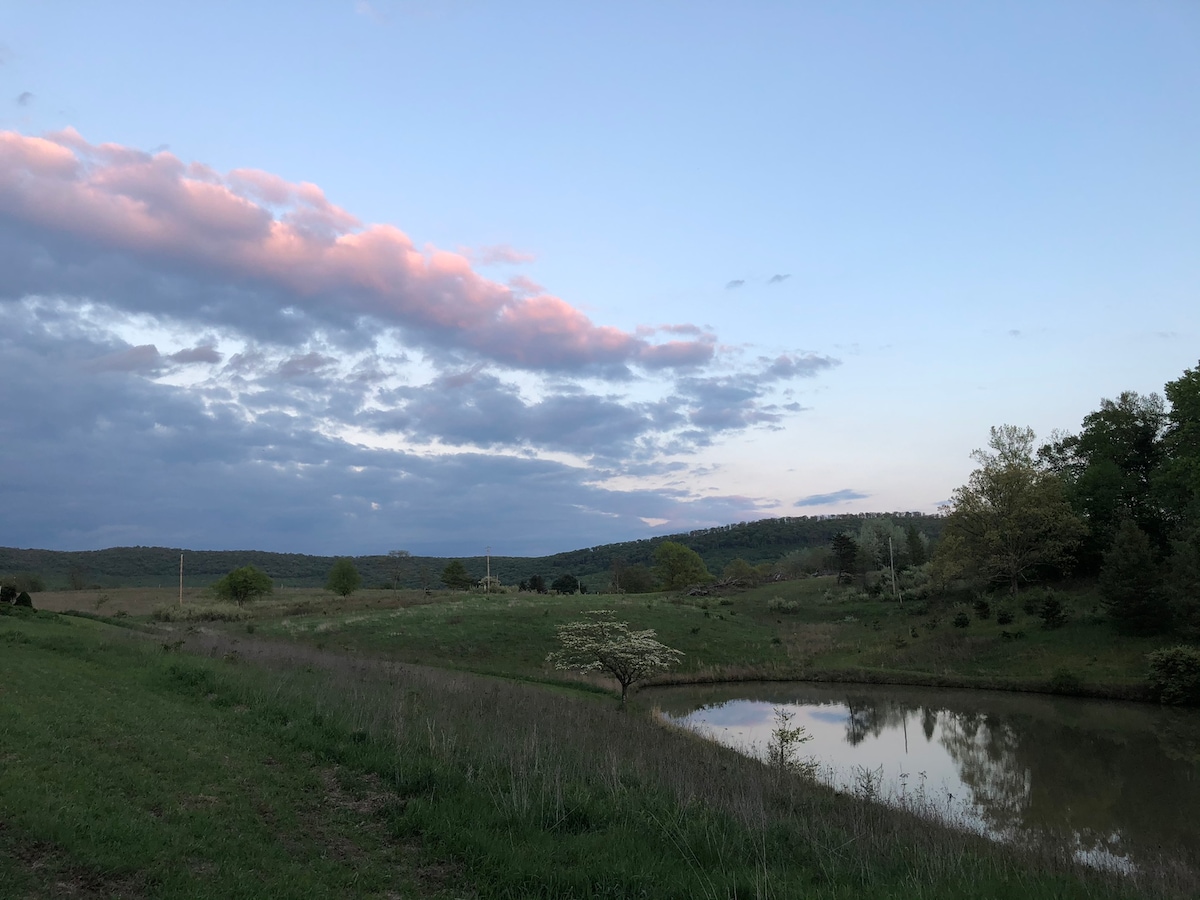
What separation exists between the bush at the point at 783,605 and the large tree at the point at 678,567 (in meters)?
35.2

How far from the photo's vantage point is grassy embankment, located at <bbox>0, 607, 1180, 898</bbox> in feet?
24.1

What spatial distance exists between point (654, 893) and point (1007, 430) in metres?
58.6

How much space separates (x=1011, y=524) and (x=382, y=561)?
13730cm

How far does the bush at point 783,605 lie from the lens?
64250 millimetres

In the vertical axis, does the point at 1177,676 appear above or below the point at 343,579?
below

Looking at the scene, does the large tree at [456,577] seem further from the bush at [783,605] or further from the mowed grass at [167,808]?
the mowed grass at [167,808]

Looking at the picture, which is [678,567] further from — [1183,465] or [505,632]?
[1183,465]

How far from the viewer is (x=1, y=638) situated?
2059cm

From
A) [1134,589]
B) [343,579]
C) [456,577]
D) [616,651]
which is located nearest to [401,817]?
[616,651]

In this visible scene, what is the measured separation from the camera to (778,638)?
171 feet

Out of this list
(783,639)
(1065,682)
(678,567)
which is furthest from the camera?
(678,567)

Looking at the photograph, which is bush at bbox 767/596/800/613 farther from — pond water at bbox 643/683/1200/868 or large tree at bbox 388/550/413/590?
large tree at bbox 388/550/413/590

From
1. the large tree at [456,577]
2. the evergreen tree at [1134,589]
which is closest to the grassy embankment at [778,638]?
the evergreen tree at [1134,589]

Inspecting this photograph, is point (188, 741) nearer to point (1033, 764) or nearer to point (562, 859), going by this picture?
point (562, 859)
